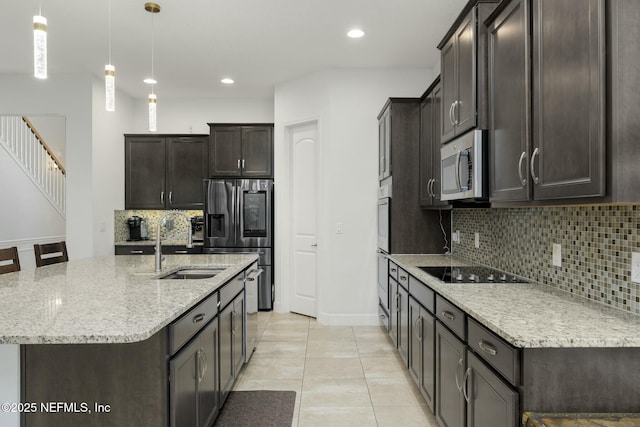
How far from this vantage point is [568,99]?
5.04 ft

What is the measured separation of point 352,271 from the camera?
478 centimetres

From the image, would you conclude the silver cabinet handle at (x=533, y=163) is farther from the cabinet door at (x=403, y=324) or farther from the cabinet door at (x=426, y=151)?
the cabinet door at (x=426, y=151)

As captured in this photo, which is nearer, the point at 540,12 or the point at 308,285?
the point at 540,12

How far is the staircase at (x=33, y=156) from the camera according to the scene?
580cm

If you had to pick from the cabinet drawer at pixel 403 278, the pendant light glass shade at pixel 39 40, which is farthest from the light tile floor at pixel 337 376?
the pendant light glass shade at pixel 39 40

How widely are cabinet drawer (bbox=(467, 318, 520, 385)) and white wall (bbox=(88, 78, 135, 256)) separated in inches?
187

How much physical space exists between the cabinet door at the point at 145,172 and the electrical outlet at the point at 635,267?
5420 mm

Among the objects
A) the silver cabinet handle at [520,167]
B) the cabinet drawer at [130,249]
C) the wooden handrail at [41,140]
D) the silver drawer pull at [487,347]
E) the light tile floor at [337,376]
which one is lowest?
the light tile floor at [337,376]

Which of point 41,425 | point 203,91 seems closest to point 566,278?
point 41,425

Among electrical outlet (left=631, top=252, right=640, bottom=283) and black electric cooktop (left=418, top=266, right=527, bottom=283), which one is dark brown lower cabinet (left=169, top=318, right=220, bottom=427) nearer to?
black electric cooktop (left=418, top=266, right=527, bottom=283)

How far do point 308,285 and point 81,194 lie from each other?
2.98 metres

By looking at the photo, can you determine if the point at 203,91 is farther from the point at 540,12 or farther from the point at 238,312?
the point at 540,12

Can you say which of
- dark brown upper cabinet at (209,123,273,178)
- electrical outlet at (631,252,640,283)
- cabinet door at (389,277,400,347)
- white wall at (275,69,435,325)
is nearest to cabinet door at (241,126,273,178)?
dark brown upper cabinet at (209,123,273,178)

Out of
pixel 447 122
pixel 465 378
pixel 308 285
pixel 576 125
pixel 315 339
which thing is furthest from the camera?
pixel 308 285
